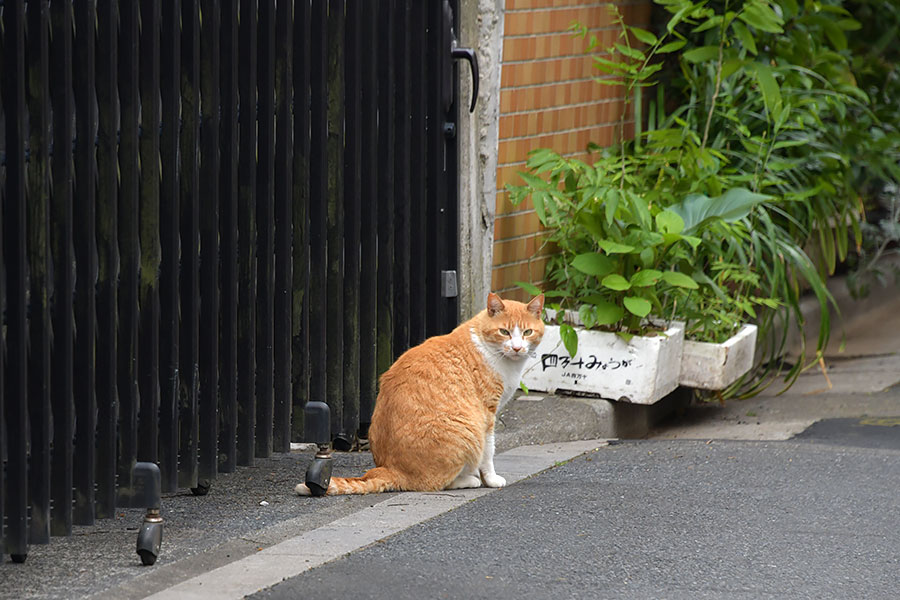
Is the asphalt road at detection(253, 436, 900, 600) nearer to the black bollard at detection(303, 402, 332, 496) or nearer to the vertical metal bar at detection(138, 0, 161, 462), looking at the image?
the black bollard at detection(303, 402, 332, 496)

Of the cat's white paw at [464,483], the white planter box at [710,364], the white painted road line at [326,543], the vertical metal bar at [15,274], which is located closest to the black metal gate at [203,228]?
the vertical metal bar at [15,274]

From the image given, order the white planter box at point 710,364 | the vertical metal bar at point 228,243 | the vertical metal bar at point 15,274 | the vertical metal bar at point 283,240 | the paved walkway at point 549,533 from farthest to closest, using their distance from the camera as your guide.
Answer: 1. the white planter box at point 710,364
2. the vertical metal bar at point 283,240
3. the vertical metal bar at point 228,243
4. the paved walkway at point 549,533
5. the vertical metal bar at point 15,274

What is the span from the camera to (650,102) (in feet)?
24.4

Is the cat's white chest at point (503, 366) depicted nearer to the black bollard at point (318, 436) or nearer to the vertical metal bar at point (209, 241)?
the black bollard at point (318, 436)

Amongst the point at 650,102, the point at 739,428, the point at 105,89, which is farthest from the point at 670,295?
the point at 105,89

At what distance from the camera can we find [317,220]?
453 centimetres

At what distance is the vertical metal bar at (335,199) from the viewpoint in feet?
15.1

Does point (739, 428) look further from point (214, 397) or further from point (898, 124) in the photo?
point (898, 124)

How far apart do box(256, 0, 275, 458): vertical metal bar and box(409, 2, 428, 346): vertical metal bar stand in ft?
3.19

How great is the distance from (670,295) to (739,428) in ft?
2.51

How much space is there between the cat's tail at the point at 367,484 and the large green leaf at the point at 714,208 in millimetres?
2229

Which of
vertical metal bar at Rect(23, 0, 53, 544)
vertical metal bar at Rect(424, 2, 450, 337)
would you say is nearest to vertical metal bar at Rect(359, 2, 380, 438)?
vertical metal bar at Rect(424, 2, 450, 337)

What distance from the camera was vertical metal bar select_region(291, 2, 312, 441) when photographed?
440 centimetres

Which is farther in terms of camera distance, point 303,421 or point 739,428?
point 739,428
